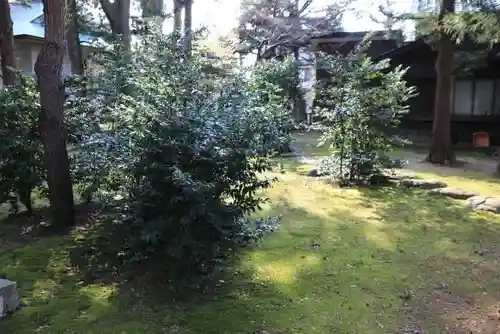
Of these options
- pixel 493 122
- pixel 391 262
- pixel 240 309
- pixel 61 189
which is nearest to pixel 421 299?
pixel 391 262

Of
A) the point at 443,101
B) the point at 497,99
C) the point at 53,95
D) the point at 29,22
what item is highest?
the point at 29,22

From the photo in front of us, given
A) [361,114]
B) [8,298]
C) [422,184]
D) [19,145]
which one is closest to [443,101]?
[422,184]

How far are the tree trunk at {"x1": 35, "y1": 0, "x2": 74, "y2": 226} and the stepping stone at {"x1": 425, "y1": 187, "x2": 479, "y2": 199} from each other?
5.09m

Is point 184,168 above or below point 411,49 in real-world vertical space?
below

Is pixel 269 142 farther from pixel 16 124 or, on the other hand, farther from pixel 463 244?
pixel 16 124

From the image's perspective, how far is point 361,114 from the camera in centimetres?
701

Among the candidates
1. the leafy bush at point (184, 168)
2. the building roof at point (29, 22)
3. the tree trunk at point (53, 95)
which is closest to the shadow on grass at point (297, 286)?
the leafy bush at point (184, 168)

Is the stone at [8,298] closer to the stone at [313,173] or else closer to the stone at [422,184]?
the stone at [313,173]

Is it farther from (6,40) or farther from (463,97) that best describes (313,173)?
(463,97)

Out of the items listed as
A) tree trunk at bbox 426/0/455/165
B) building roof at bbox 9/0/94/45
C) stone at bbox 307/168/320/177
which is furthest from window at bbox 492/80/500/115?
building roof at bbox 9/0/94/45

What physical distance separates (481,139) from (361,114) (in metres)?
7.24

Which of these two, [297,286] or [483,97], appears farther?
[483,97]

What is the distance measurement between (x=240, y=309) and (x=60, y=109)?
2.80 m

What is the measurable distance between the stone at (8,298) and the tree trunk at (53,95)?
1623 millimetres
